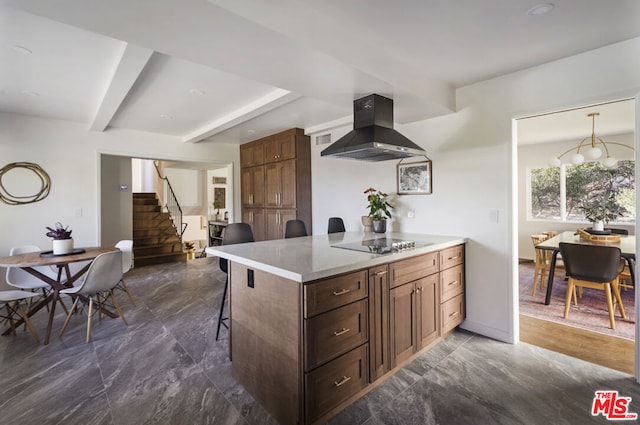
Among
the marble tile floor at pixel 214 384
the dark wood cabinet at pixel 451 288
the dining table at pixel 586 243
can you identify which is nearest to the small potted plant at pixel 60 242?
the marble tile floor at pixel 214 384

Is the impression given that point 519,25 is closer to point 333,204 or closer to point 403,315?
point 403,315

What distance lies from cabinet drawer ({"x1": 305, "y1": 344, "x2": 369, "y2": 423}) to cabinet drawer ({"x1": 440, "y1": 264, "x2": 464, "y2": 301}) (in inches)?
44.9

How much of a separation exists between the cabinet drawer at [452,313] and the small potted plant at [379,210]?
1.02 m

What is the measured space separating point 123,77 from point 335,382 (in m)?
3.01

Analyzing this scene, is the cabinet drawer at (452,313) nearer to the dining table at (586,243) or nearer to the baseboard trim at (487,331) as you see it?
the baseboard trim at (487,331)

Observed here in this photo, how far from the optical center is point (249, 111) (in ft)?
11.9

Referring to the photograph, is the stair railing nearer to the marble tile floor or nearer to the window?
the marble tile floor

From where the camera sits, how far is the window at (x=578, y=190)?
521cm

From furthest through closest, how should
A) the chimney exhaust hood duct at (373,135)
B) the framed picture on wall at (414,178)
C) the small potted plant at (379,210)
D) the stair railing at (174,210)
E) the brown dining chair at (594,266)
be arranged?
the stair railing at (174,210) → the small potted plant at (379,210) → the framed picture on wall at (414,178) → the brown dining chair at (594,266) → the chimney exhaust hood duct at (373,135)

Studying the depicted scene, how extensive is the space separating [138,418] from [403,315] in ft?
6.06

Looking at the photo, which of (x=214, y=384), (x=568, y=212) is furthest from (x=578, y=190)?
(x=214, y=384)

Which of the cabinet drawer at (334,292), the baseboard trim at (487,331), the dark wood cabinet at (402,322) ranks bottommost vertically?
the baseboard trim at (487,331)

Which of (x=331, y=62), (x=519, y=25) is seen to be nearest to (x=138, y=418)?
(x=331, y=62)

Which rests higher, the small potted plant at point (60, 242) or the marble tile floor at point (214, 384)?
the small potted plant at point (60, 242)
